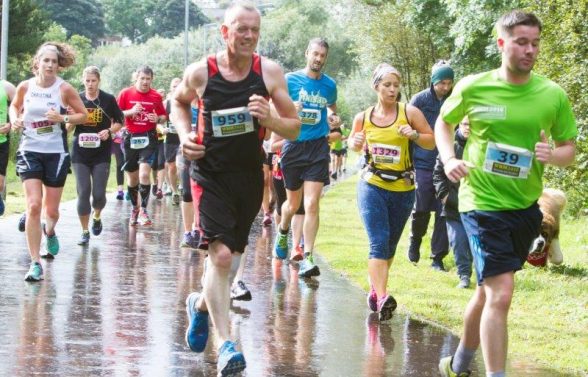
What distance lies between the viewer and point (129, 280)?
1028 centimetres

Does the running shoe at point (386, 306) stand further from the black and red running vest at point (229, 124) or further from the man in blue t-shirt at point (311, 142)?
the man in blue t-shirt at point (311, 142)

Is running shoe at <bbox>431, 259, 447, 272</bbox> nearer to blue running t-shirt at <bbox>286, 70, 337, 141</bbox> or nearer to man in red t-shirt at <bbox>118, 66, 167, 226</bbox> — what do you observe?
blue running t-shirt at <bbox>286, 70, 337, 141</bbox>

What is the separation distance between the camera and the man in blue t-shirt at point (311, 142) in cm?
1138

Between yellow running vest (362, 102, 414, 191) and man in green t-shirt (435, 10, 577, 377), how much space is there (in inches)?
108

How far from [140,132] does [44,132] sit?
578 centimetres

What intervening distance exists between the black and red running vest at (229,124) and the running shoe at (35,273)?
3.59m

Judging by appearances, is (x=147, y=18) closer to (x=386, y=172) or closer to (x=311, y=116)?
(x=311, y=116)

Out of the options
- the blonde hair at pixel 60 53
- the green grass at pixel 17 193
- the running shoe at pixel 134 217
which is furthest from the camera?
the green grass at pixel 17 193

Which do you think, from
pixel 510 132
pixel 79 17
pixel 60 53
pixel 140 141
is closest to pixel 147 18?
pixel 79 17

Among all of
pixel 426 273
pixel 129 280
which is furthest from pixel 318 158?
pixel 129 280

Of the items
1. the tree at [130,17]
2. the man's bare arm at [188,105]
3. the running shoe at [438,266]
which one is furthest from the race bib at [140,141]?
the tree at [130,17]

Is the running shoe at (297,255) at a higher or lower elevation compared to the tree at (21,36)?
lower

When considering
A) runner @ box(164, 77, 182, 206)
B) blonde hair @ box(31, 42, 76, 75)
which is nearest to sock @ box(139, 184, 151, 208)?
runner @ box(164, 77, 182, 206)

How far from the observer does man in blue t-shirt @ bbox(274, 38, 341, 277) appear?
11.4 m
